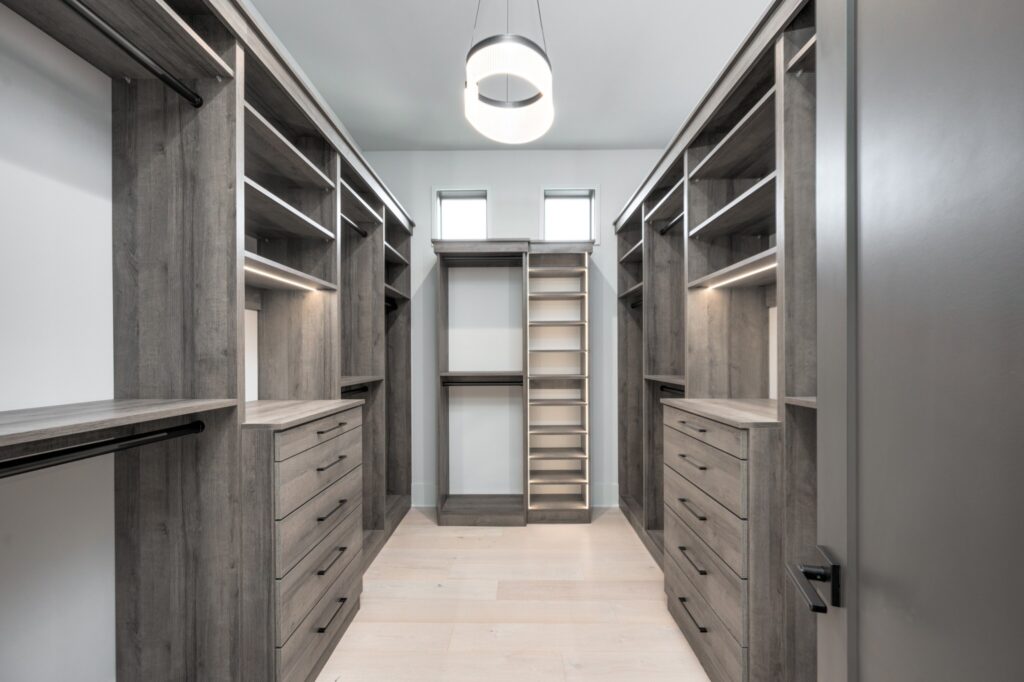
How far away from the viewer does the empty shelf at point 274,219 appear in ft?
6.15

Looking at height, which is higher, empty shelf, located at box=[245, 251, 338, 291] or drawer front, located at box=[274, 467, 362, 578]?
empty shelf, located at box=[245, 251, 338, 291]

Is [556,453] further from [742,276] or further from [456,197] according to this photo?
[456,197]

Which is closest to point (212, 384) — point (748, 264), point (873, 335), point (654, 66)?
point (873, 335)

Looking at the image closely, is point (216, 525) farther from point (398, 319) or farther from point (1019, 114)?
point (398, 319)

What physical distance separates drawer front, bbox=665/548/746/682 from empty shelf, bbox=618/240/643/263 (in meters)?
2.23

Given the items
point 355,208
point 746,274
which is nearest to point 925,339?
point 746,274

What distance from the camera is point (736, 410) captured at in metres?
1.95

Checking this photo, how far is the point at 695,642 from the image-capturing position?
206cm

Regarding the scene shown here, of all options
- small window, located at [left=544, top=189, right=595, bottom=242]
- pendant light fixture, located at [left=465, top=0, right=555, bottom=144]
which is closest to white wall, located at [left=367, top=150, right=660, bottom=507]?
small window, located at [left=544, top=189, right=595, bottom=242]

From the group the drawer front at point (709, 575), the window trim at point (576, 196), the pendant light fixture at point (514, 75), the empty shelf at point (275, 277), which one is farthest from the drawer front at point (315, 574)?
the window trim at point (576, 196)

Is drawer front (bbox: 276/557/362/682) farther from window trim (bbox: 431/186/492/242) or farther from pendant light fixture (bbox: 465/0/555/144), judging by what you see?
window trim (bbox: 431/186/492/242)

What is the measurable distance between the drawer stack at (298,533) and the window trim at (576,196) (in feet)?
8.46

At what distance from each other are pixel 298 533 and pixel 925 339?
1.89 m

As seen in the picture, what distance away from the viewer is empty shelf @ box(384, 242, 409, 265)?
137 inches
